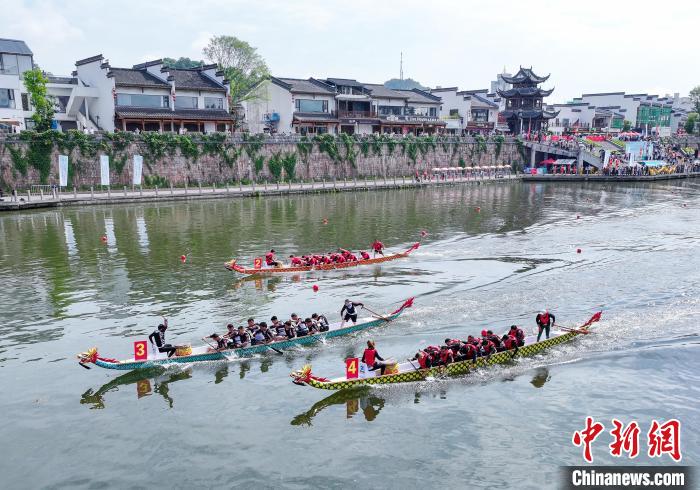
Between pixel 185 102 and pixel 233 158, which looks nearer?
pixel 233 158

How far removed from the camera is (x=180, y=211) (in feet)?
188

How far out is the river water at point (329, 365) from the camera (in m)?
16.1

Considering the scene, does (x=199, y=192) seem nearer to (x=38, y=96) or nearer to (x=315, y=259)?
(x=38, y=96)

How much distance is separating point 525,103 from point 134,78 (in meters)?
74.2

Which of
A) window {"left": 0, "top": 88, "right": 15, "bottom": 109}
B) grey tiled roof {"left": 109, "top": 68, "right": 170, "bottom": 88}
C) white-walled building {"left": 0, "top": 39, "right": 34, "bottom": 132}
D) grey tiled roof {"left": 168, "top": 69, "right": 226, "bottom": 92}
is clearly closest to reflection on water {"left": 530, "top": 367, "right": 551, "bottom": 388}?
white-walled building {"left": 0, "top": 39, "right": 34, "bottom": 132}

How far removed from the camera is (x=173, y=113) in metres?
73.2

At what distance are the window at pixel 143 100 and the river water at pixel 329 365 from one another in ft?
94.8

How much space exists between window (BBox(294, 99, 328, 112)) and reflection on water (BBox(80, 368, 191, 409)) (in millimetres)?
70360

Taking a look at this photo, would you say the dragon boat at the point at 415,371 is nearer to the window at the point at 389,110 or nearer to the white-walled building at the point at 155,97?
the white-walled building at the point at 155,97

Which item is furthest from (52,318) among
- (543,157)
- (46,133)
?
(543,157)

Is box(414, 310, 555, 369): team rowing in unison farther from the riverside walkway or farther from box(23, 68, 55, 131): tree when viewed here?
box(23, 68, 55, 131): tree

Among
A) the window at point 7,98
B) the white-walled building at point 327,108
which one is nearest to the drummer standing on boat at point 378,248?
the white-walled building at point 327,108

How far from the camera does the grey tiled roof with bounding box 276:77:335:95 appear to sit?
85625 millimetres

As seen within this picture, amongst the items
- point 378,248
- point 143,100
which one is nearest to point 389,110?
point 143,100
